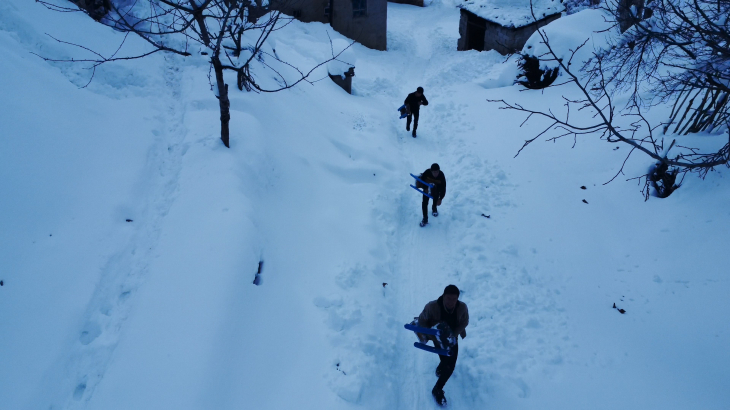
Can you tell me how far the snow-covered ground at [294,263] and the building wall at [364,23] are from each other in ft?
31.4

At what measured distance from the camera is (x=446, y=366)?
4.54 metres

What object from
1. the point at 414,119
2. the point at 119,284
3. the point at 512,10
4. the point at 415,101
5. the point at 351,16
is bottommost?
the point at 119,284

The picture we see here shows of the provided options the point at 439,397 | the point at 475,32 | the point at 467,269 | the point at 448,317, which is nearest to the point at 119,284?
the point at 448,317

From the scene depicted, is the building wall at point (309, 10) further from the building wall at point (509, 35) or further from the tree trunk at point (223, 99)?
the tree trunk at point (223, 99)

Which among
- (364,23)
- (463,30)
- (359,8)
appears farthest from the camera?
(463,30)

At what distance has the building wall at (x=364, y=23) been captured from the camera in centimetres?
1691

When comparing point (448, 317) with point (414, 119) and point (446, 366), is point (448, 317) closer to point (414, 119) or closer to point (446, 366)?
point (446, 366)

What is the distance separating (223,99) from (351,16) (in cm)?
1248

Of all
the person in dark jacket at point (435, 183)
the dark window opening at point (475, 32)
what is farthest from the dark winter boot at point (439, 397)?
the dark window opening at point (475, 32)

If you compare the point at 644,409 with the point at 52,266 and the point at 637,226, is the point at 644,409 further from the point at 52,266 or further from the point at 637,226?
the point at 52,266

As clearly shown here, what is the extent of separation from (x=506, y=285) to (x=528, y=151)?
4.57 m

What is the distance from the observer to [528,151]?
9.49 m

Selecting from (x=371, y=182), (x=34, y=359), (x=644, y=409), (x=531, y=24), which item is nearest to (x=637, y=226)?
(x=644, y=409)

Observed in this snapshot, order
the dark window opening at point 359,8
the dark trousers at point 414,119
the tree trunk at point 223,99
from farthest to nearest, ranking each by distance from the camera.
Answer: the dark window opening at point 359,8 < the dark trousers at point 414,119 < the tree trunk at point 223,99
